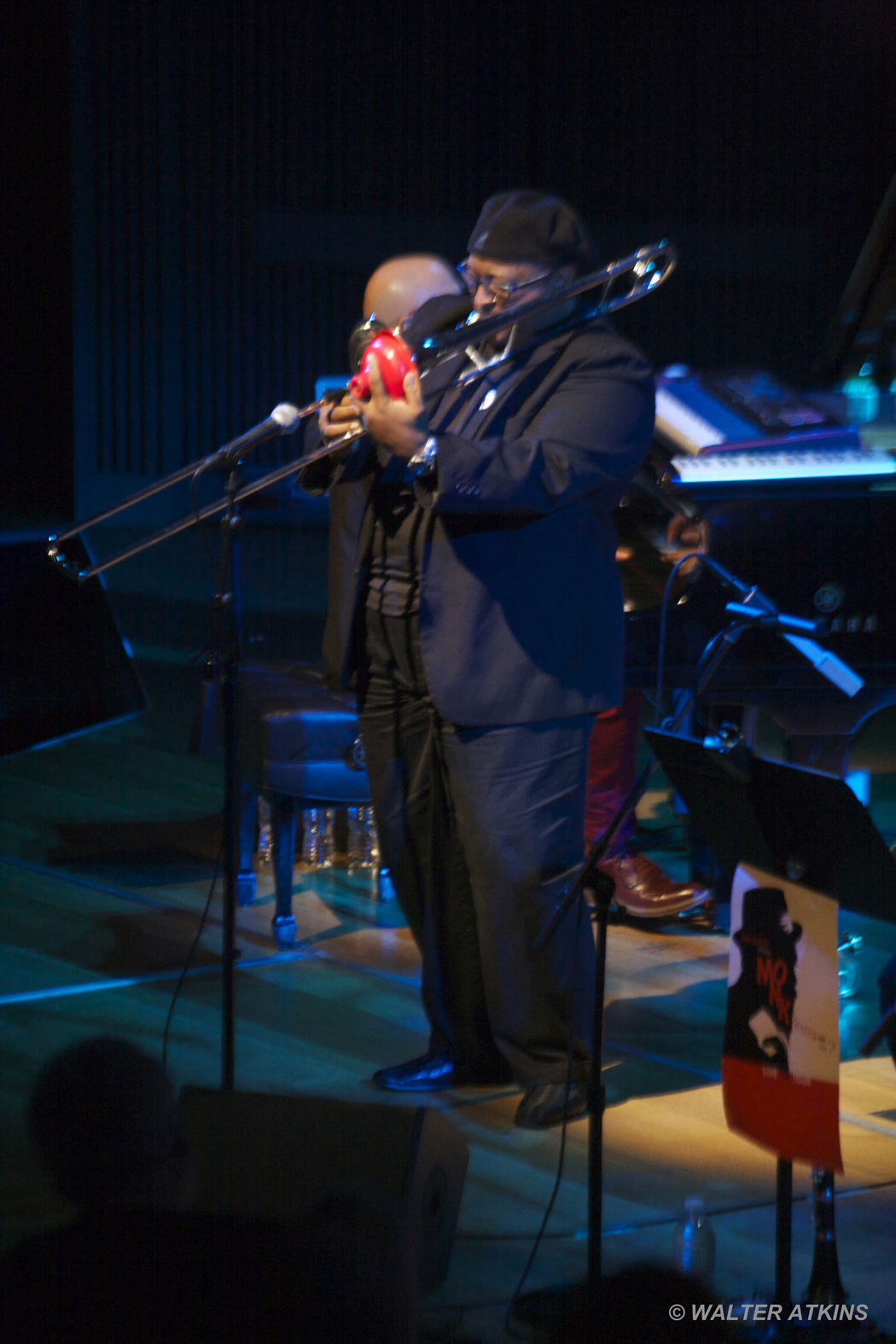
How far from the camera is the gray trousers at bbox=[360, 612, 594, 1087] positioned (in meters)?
2.74

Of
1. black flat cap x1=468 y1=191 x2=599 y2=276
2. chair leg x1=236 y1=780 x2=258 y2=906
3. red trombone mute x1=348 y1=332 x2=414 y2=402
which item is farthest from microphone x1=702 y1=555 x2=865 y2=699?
chair leg x1=236 y1=780 x2=258 y2=906

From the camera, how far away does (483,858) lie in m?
Answer: 2.77

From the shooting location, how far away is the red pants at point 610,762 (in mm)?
4102

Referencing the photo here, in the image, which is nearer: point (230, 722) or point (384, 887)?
point (230, 722)

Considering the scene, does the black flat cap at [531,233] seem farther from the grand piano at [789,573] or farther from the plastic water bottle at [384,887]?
the plastic water bottle at [384,887]

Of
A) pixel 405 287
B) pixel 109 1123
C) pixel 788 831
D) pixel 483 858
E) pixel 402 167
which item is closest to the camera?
pixel 109 1123

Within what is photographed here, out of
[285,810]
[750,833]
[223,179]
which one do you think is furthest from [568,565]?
[223,179]

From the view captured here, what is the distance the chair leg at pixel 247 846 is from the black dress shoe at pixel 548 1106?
5.12 ft

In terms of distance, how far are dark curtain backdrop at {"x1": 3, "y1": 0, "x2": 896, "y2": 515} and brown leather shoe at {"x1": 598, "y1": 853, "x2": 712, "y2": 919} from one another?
4437mm

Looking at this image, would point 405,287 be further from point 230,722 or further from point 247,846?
point 247,846

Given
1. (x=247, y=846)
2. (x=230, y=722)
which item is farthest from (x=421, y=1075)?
(x=247, y=846)

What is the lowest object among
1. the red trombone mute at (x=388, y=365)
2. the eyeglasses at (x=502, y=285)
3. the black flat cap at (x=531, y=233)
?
the red trombone mute at (x=388, y=365)

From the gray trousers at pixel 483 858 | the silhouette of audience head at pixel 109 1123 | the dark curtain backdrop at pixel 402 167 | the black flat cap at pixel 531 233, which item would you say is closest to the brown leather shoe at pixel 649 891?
the gray trousers at pixel 483 858

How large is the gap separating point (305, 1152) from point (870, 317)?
283cm
